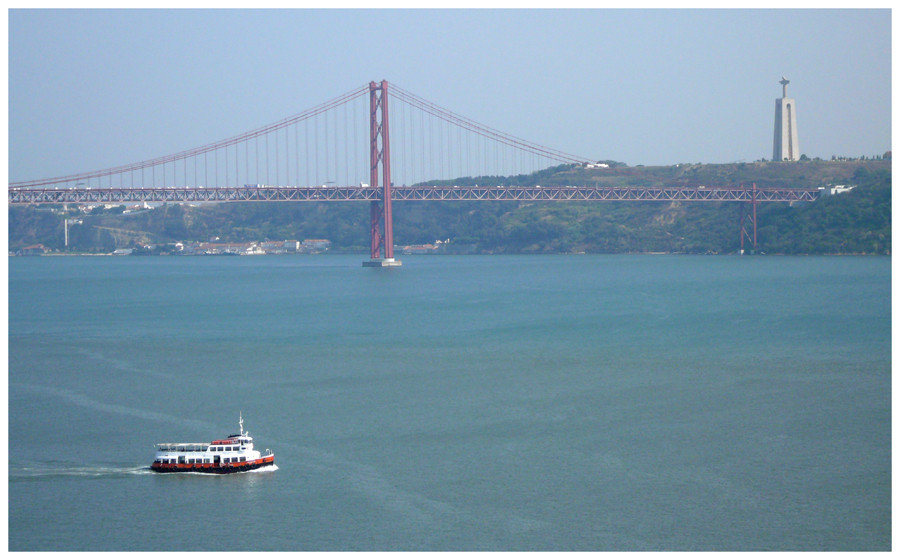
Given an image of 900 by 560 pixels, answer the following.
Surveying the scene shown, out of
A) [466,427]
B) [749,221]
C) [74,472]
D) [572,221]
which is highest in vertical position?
[572,221]

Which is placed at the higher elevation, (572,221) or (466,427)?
(572,221)

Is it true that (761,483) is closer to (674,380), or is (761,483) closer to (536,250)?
(674,380)

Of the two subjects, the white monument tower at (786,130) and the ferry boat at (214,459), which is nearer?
the ferry boat at (214,459)

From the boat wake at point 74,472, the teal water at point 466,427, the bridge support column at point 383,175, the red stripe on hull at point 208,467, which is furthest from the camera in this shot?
the bridge support column at point 383,175

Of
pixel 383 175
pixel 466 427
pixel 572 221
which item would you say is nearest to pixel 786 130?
pixel 572 221

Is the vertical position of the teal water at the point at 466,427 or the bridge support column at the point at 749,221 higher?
the bridge support column at the point at 749,221

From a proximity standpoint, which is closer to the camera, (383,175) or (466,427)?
(466,427)

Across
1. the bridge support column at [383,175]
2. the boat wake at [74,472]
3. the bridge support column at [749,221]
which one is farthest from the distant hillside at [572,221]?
the boat wake at [74,472]

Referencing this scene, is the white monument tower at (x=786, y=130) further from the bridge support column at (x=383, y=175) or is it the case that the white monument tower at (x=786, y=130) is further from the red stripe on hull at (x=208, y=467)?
the red stripe on hull at (x=208, y=467)

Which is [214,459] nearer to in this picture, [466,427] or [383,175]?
[466,427]
